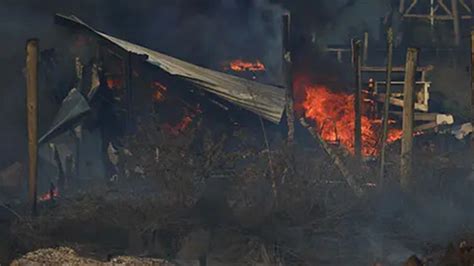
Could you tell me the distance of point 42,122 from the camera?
846 inches

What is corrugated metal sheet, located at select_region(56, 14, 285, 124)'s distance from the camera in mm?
19625

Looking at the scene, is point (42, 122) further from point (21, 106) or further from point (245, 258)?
point (245, 258)

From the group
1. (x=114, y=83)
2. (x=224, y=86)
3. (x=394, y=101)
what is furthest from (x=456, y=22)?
(x=114, y=83)

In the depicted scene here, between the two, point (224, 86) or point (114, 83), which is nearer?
point (114, 83)

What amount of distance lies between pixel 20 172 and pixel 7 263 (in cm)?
761

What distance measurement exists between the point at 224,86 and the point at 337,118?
397cm

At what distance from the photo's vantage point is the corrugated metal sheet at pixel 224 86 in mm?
19625

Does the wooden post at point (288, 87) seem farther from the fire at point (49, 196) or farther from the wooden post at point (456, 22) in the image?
the wooden post at point (456, 22)

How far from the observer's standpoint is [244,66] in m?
28.9

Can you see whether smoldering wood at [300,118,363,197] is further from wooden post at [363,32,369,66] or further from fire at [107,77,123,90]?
wooden post at [363,32,369,66]

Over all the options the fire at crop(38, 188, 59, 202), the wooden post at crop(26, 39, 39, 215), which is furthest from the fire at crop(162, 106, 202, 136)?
the wooden post at crop(26, 39, 39, 215)

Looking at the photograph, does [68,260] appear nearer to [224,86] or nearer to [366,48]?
[224,86]

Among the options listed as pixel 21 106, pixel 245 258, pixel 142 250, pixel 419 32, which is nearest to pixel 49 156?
pixel 21 106

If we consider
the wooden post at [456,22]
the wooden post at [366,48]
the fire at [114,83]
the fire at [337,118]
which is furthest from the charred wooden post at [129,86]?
the wooden post at [456,22]
